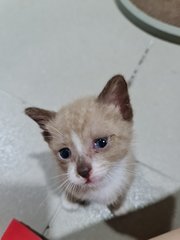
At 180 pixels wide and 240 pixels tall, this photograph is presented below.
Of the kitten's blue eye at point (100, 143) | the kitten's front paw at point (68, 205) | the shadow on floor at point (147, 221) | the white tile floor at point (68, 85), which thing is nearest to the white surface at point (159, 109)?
the white tile floor at point (68, 85)

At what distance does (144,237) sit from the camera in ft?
3.91

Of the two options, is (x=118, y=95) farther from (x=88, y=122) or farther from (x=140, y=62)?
(x=140, y=62)

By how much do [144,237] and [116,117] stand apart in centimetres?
43

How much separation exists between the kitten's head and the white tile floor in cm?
31

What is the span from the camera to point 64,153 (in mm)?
967

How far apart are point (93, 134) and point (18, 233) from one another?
1.34 feet

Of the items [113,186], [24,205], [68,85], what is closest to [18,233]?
[24,205]

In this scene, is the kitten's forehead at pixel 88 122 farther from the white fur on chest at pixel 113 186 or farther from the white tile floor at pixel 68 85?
the white tile floor at pixel 68 85

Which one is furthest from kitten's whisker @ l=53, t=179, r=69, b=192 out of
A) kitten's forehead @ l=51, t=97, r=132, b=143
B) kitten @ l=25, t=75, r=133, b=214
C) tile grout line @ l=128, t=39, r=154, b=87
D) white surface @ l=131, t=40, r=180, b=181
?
tile grout line @ l=128, t=39, r=154, b=87

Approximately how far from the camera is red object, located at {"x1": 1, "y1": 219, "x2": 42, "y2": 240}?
3.62 feet

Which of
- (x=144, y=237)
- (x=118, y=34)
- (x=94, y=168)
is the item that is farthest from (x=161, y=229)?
(x=118, y=34)

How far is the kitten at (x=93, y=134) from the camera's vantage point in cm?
92

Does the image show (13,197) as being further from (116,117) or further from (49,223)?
(116,117)

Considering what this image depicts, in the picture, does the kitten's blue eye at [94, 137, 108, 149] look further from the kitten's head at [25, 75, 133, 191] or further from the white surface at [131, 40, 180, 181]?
the white surface at [131, 40, 180, 181]
